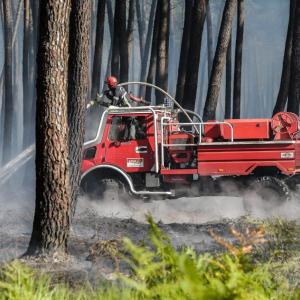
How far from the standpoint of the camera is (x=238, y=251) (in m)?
4.33

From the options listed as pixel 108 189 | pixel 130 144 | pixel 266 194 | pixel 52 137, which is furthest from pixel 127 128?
pixel 52 137

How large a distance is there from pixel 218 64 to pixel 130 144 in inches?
219

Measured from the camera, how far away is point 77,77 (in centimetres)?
1080

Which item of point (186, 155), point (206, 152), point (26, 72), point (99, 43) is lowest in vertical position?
point (186, 155)

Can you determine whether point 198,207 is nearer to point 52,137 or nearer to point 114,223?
point 114,223

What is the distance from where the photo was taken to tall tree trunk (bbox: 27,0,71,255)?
28.9 ft

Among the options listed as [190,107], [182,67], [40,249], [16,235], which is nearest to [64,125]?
[40,249]

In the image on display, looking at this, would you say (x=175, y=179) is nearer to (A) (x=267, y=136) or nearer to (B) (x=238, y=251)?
(A) (x=267, y=136)

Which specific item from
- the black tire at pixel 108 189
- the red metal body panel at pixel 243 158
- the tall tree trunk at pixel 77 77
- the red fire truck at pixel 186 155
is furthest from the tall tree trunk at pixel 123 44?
the tall tree trunk at pixel 77 77

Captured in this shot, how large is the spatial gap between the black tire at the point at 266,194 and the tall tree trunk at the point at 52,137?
6.53 meters

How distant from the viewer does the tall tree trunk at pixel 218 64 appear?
20266 mm

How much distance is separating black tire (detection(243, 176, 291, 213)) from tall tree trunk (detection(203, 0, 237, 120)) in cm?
544

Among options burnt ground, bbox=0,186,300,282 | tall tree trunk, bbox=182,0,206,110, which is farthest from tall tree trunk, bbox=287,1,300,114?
burnt ground, bbox=0,186,300,282

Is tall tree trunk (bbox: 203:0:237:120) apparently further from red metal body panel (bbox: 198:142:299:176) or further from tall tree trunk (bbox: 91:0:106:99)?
tall tree trunk (bbox: 91:0:106:99)
